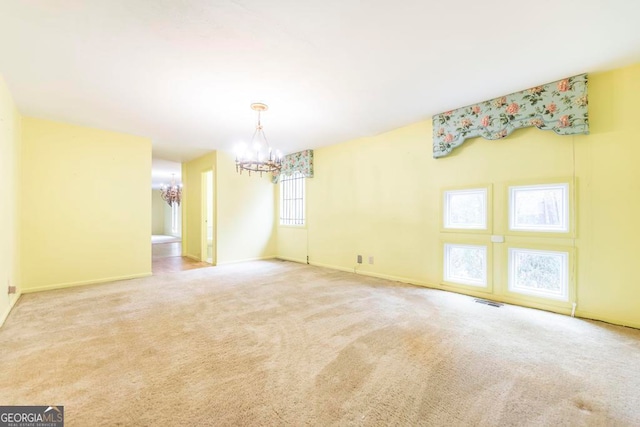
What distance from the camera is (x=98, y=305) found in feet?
10.3

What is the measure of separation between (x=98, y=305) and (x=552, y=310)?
518 cm

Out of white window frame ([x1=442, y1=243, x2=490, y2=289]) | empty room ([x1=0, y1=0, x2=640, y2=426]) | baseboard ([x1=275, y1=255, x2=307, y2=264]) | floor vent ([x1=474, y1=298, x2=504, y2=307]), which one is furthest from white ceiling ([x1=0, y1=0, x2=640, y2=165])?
baseboard ([x1=275, y1=255, x2=307, y2=264])

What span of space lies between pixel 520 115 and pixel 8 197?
19.3ft

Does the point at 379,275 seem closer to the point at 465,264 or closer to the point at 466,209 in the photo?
the point at 465,264

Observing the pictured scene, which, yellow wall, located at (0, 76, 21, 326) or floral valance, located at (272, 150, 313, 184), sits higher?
floral valance, located at (272, 150, 313, 184)

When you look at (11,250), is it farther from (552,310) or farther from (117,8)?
(552,310)

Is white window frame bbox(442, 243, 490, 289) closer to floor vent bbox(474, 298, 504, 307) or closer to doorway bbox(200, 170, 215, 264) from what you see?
floor vent bbox(474, 298, 504, 307)

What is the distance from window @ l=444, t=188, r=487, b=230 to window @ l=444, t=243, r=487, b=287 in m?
0.30

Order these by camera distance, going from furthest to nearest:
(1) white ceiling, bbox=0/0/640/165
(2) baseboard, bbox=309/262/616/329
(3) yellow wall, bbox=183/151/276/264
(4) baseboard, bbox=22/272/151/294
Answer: (3) yellow wall, bbox=183/151/276/264 → (4) baseboard, bbox=22/272/151/294 → (2) baseboard, bbox=309/262/616/329 → (1) white ceiling, bbox=0/0/640/165

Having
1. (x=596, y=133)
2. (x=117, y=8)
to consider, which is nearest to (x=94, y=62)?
(x=117, y=8)

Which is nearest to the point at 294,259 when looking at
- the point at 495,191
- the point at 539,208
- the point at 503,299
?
the point at 503,299

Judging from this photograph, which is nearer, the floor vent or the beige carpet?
the beige carpet

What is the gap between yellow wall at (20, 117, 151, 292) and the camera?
12.4 feet

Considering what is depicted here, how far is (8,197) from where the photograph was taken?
3021mm
